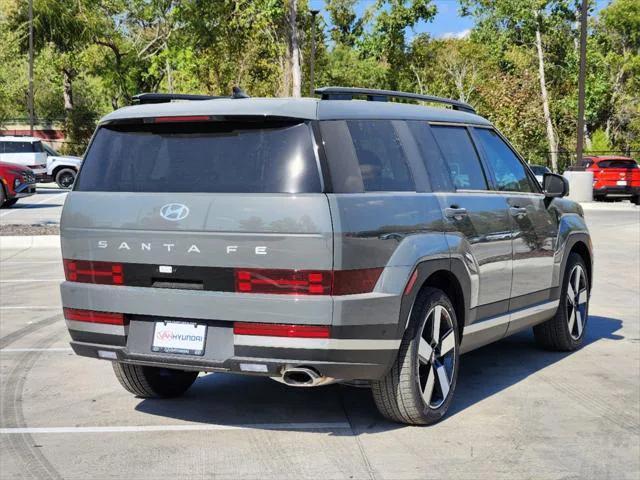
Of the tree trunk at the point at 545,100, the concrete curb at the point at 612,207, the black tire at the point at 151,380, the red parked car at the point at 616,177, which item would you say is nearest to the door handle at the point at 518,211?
the black tire at the point at 151,380

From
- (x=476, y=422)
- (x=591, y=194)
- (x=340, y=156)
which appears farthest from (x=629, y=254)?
(x=591, y=194)

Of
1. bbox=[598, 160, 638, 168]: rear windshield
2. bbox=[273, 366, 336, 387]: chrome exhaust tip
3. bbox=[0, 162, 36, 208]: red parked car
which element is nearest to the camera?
bbox=[273, 366, 336, 387]: chrome exhaust tip

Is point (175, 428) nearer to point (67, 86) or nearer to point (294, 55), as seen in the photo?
point (294, 55)

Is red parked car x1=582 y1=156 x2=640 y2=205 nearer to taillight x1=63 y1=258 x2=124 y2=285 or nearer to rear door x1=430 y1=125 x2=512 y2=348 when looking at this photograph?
rear door x1=430 y1=125 x2=512 y2=348

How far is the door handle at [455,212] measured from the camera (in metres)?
6.03

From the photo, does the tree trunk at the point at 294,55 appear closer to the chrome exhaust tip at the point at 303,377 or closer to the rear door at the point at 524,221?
the rear door at the point at 524,221

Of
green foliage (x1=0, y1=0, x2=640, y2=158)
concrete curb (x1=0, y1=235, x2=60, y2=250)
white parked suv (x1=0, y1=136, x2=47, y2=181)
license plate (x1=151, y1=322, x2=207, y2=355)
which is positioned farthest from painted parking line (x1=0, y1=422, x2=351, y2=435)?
green foliage (x1=0, y1=0, x2=640, y2=158)

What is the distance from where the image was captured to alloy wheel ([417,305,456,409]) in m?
5.81

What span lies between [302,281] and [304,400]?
1767mm

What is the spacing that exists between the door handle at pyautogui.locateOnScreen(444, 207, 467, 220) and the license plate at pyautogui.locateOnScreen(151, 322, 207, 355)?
1.72m

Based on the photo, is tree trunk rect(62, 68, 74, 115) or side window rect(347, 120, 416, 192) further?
tree trunk rect(62, 68, 74, 115)

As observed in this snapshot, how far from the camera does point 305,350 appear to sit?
511 centimetres

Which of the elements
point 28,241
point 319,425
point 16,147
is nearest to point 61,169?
point 16,147

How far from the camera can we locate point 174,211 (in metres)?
5.36
